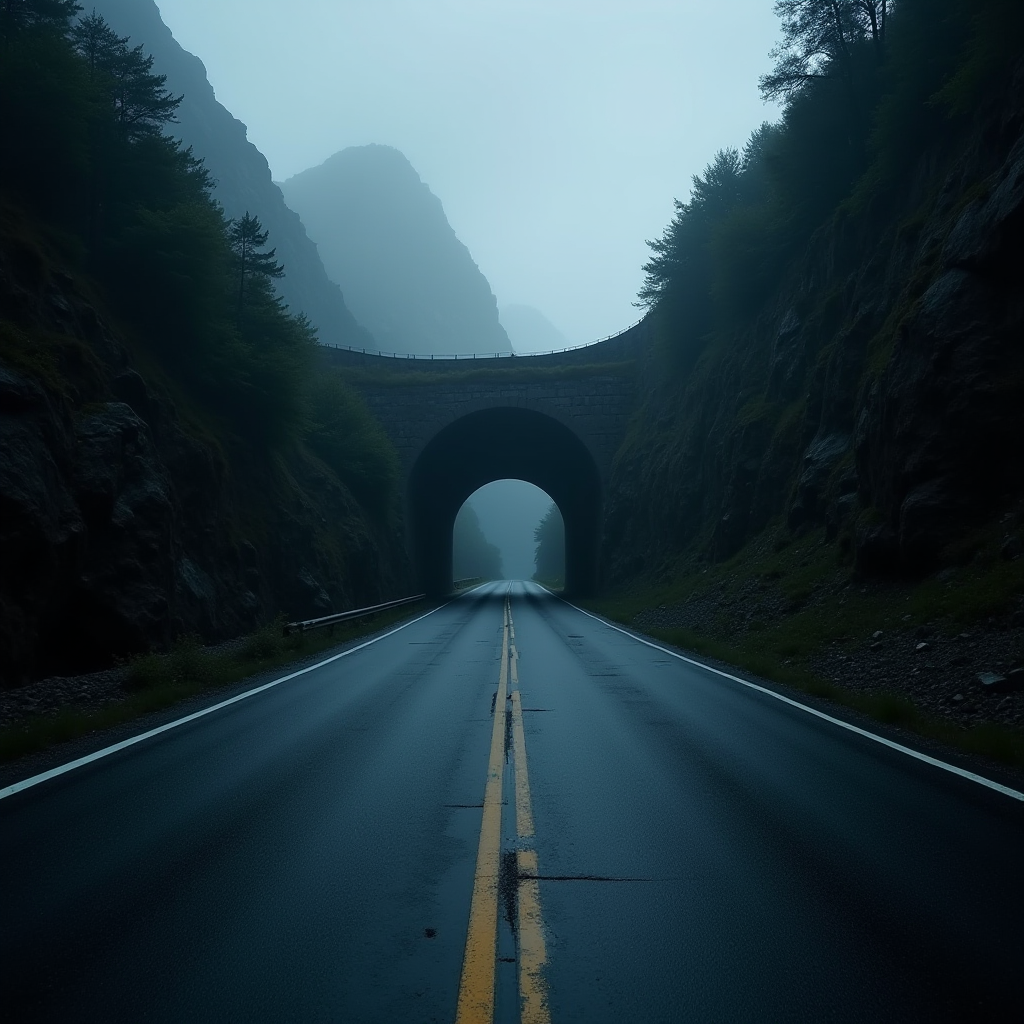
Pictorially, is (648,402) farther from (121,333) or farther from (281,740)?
(281,740)

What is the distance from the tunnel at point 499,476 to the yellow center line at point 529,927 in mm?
41645

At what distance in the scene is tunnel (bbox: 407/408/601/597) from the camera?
162ft

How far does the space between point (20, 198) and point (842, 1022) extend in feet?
81.2

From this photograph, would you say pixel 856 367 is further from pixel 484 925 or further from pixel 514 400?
pixel 514 400

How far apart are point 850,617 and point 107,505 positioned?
14.8 m

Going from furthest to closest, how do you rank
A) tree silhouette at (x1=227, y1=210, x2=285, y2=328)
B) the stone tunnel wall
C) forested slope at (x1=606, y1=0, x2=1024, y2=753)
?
1. the stone tunnel wall
2. tree silhouette at (x1=227, y1=210, x2=285, y2=328)
3. forested slope at (x1=606, y1=0, x2=1024, y2=753)

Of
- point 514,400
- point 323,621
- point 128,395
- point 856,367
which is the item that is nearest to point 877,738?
point 856,367

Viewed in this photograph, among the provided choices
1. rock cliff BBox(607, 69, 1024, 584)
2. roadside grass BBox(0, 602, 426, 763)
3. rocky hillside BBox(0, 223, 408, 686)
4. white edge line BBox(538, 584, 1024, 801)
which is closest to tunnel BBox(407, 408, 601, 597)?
rock cliff BBox(607, 69, 1024, 584)

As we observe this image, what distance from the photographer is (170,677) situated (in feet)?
43.5

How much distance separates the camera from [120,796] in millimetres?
6668

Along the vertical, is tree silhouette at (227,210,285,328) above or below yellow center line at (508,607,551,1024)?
above

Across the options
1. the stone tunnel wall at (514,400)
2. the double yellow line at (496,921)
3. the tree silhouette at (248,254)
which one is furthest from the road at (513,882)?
the stone tunnel wall at (514,400)

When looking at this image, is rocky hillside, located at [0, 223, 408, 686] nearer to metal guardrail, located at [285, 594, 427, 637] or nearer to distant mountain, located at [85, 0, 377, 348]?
metal guardrail, located at [285, 594, 427, 637]

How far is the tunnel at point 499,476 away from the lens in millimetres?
49312
